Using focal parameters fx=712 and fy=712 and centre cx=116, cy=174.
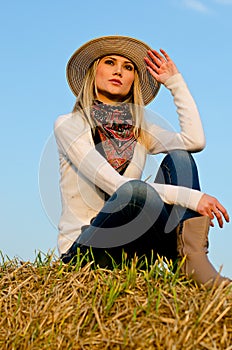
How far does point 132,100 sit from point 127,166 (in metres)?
0.63

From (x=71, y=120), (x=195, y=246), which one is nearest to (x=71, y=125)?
(x=71, y=120)

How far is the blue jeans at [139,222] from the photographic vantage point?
16.5 feet

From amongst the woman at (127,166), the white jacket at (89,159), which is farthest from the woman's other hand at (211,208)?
the white jacket at (89,159)

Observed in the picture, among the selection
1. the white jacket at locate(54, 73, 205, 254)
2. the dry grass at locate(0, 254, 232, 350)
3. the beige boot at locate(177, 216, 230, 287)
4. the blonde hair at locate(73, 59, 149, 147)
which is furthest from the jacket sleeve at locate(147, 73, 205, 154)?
the dry grass at locate(0, 254, 232, 350)

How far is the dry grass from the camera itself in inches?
166

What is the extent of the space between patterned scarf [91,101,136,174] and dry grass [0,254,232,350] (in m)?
1.10

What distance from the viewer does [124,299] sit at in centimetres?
459

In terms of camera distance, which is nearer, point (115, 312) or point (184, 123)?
point (115, 312)

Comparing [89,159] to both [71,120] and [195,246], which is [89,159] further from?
[195,246]

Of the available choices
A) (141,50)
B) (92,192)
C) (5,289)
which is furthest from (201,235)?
(141,50)

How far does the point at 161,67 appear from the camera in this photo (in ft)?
20.0

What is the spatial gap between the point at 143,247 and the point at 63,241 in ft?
2.47

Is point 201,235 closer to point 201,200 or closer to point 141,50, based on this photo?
point 201,200

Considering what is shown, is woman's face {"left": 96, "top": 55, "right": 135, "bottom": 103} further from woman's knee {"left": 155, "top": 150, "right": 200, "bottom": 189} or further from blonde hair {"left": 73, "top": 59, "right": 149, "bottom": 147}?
woman's knee {"left": 155, "top": 150, "right": 200, "bottom": 189}
